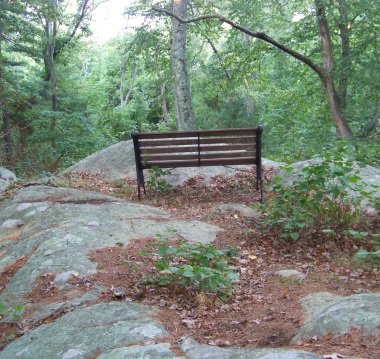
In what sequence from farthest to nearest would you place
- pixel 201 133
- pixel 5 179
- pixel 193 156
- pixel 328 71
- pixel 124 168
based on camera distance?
pixel 328 71, pixel 124 168, pixel 5 179, pixel 193 156, pixel 201 133

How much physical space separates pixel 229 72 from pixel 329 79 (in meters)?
4.79

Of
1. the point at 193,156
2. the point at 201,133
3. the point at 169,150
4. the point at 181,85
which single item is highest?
the point at 181,85

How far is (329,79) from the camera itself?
1180 centimetres

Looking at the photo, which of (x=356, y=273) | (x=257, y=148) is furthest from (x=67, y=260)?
(x=257, y=148)

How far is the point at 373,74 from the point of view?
37.6 ft

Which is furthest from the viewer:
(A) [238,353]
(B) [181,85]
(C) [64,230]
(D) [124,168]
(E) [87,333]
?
(B) [181,85]

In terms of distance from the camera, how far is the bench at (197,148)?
23.2 feet

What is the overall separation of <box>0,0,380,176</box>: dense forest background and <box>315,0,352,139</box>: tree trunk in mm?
38

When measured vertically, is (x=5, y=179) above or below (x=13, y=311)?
above

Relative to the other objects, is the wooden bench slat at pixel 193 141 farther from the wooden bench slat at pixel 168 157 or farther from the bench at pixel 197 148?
the wooden bench slat at pixel 168 157

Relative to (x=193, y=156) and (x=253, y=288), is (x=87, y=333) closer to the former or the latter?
(x=253, y=288)

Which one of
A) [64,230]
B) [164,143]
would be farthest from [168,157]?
[64,230]

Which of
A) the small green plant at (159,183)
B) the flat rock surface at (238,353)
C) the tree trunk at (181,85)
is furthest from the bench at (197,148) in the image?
the flat rock surface at (238,353)

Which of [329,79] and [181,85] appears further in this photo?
[329,79]
